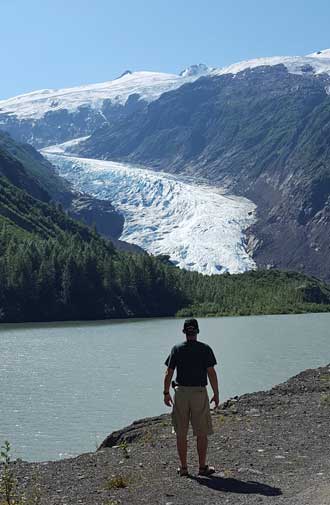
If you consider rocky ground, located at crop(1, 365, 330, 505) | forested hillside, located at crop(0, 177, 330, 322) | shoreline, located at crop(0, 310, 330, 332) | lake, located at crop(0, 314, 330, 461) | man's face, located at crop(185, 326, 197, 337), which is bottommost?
lake, located at crop(0, 314, 330, 461)

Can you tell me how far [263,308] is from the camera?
151m

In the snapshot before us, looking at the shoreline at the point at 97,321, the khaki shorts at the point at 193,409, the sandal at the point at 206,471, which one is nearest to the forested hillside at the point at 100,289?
the shoreline at the point at 97,321

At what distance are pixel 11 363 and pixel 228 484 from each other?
146ft

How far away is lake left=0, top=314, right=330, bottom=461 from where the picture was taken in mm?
30422

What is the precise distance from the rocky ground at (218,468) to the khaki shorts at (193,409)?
929 millimetres

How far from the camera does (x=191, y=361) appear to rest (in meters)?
16.0

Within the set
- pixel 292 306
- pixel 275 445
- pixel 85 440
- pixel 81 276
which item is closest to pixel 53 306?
pixel 81 276

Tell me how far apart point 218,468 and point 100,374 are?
3413 cm

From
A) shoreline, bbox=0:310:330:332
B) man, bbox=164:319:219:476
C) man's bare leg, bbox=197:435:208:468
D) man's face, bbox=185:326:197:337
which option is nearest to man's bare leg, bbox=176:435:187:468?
man, bbox=164:319:219:476

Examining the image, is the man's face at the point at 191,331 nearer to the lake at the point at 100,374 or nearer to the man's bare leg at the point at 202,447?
the man's bare leg at the point at 202,447

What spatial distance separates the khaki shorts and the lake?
1019cm

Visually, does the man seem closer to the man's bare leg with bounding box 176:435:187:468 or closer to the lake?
the man's bare leg with bounding box 176:435:187:468

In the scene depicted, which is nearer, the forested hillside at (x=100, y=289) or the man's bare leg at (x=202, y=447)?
the man's bare leg at (x=202, y=447)

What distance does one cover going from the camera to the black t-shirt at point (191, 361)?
1594cm
